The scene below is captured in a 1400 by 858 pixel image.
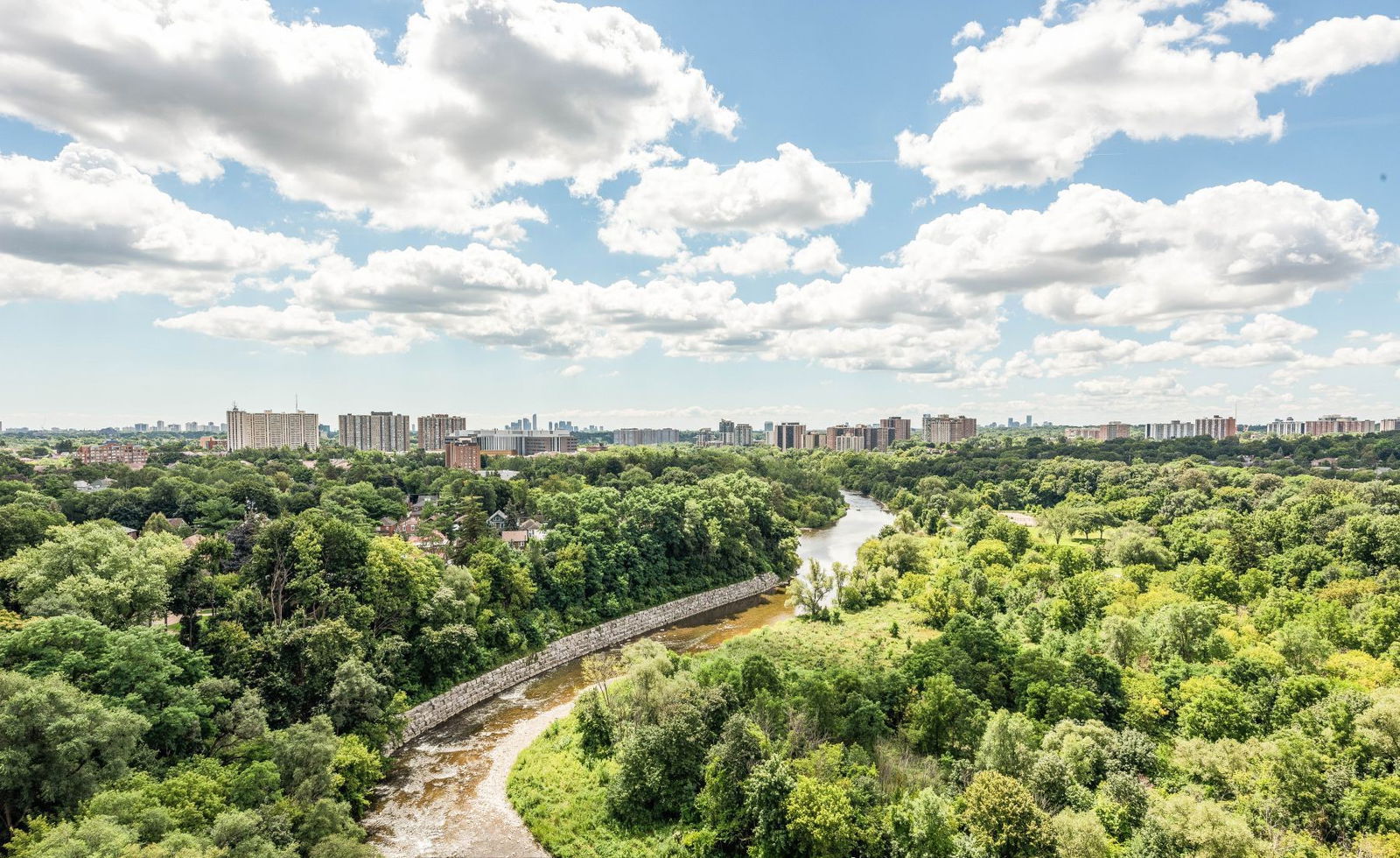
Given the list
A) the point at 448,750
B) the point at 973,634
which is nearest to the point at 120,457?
the point at 448,750

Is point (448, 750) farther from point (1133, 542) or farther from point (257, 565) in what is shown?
point (1133, 542)

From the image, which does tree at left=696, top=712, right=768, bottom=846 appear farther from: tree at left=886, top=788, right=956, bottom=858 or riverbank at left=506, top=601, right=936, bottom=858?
tree at left=886, top=788, right=956, bottom=858

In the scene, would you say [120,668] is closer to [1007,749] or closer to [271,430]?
[1007,749]

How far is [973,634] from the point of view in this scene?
1250 inches

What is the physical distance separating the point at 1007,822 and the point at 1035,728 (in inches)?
340

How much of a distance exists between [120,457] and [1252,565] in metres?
146

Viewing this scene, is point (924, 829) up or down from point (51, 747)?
down

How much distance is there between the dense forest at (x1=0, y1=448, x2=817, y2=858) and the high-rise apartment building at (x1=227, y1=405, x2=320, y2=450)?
327 ft

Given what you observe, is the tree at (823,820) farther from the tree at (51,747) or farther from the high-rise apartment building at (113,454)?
the high-rise apartment building at (113,454)

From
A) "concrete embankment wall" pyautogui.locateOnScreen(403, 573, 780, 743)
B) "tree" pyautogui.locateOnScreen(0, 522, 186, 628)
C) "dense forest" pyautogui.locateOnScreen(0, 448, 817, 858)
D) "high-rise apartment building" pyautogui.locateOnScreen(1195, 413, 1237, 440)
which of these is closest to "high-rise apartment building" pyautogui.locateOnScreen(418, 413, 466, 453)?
"dense forest" pyautogui.locateOnScreen(0, 448, 817, 858)

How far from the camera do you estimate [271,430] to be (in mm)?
161000

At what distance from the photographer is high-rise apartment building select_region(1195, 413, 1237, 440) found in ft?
611

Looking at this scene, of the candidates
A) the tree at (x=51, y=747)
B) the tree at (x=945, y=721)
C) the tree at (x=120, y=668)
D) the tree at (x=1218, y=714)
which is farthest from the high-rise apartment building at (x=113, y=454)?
the tree at (x=1218, y=714)

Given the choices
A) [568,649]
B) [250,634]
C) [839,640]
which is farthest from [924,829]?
[568,649]
